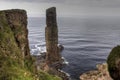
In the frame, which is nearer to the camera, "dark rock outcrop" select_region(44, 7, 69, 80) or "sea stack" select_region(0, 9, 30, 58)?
"sea stack" select_region(0, 9, 30, 58)

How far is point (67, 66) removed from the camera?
12794 cm

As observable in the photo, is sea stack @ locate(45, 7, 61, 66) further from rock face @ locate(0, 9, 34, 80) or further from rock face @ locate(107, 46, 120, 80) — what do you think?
rock face @ locate(107, 46, 120, 80)

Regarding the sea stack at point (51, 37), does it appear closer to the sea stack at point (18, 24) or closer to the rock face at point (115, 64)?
the sea stack at point (18, 24)

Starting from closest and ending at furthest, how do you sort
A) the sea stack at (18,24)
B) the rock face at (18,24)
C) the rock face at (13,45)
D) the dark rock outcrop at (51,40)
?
the rock face at (13,45) < the sea stack at (18,24) < the rock face at (18,24) < the dark rock outcrop at (51,40)

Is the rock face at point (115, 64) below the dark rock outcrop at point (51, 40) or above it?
above

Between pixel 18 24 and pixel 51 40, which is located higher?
pixel 18 24

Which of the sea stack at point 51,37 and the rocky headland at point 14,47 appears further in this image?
the sea stack at point 51,37

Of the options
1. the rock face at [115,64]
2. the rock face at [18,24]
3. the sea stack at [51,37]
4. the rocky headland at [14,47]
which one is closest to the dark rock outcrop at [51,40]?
the sea stack at [51,37]

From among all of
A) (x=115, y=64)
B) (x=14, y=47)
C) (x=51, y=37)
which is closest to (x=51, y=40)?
(x=51, y=37)

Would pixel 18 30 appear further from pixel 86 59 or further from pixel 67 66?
pixel 86 59

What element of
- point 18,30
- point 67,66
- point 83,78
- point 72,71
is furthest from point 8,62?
point 67,66

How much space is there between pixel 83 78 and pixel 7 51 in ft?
125

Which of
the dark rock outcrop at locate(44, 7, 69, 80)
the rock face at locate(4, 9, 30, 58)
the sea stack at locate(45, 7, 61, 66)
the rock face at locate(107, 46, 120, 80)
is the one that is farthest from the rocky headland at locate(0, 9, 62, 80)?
the sea stack at locate(45, 7, 61, 66)

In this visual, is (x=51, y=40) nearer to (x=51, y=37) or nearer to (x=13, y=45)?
(x=51, y=37)
